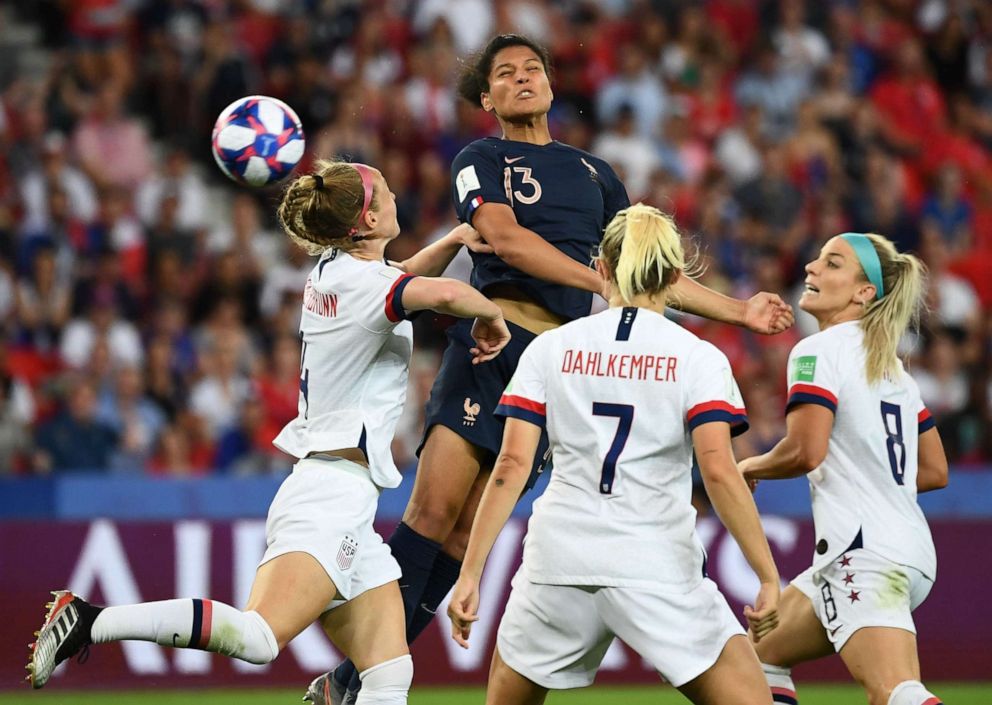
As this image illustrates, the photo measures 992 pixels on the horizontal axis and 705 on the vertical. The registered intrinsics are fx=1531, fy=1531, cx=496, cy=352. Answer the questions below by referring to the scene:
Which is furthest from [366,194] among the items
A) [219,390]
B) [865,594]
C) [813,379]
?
[219,390]

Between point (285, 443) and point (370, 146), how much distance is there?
771cm

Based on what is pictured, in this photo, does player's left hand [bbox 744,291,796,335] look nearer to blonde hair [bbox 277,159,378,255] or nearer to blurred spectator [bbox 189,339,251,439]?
blonde hair [bbox 277,159,378,255]

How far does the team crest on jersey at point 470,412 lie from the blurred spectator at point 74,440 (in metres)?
5.49

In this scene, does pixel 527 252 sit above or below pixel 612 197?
below

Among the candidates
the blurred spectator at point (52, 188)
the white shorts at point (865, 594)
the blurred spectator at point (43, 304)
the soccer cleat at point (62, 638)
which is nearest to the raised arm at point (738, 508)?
the white shorts at point (865, 594)

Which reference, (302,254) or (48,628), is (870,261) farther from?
(302,254)

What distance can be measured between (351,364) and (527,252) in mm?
847

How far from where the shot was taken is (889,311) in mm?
5707

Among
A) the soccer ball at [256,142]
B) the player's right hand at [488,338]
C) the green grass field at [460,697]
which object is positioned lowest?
the green grass field at [460,697]

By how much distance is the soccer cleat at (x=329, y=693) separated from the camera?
233 inches

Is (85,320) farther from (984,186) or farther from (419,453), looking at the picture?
(984,186)

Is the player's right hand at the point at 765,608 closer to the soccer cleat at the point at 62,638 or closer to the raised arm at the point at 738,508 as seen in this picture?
the raised arm at the point at 738,508

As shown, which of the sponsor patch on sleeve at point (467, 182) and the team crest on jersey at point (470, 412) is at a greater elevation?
the sponsor patch on sleeve at point (467, 182)

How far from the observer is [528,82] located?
6.16 meters
